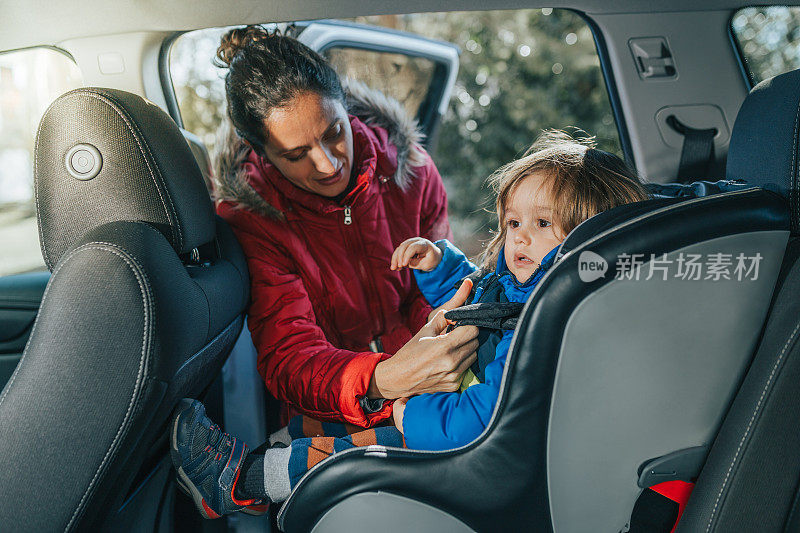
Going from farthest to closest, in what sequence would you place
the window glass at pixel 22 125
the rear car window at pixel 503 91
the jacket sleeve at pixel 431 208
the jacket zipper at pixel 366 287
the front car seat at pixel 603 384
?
the rear car window at pixel 503 91
the jacket sleeve at pixel 431 208
the jacket zipper at pixel 366 287
the window glass at pixel 22 125
the front car seat at pixel 603 384

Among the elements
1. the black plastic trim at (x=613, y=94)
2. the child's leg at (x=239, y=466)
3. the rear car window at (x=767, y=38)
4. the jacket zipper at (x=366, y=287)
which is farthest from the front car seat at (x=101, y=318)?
the rear car window at (x=767, y=38)

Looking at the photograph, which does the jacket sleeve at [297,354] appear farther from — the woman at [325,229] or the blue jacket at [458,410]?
the blue jacket at [458,410]

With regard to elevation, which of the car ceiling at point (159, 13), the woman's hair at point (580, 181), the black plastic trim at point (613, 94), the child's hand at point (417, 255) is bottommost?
the child's hand at point (417, 255)

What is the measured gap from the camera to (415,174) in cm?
186

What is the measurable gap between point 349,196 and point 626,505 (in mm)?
1001

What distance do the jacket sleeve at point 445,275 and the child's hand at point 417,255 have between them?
0.02 m

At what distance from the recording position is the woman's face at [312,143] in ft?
4.78

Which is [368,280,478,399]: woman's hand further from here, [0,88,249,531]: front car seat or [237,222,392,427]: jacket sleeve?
[0,88,249,531]: front car seat

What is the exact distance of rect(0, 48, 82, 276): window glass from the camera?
1578 mm

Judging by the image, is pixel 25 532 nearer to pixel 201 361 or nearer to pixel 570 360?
pixel 201 361

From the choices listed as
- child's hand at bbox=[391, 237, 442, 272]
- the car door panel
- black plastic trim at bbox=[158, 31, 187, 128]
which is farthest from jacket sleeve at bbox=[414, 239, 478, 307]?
the car door panel

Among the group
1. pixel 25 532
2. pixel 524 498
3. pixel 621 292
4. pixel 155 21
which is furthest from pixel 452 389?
pixel 155 21

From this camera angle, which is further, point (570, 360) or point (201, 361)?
point (201, 361)

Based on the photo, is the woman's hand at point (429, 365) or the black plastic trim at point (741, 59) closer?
the woman's hand at point (429, 365)
